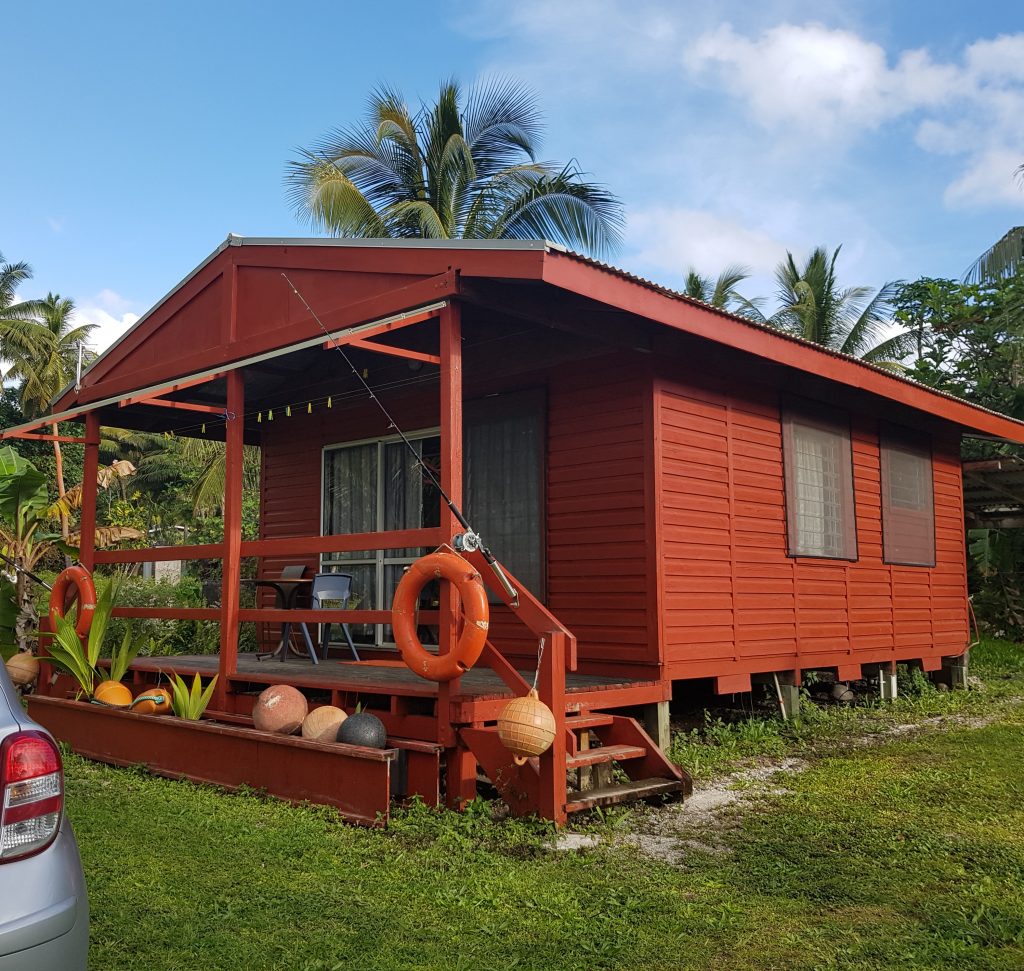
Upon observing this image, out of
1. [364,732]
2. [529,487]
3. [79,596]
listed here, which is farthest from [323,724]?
[79,596]

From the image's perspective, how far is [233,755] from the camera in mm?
6047

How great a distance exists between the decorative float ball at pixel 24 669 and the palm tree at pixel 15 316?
25.7 m

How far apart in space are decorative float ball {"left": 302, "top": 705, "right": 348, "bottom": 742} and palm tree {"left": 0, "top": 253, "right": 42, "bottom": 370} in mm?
29652

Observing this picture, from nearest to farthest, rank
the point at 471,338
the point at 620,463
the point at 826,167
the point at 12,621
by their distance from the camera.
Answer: the point at 620,463 → the point at 471,338 → the point at 12,621 → the point at 826,167

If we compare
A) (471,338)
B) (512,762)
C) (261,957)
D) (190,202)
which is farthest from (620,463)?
(190,202)

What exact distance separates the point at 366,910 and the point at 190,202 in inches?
625

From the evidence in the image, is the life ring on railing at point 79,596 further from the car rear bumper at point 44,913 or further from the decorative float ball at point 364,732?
the car rear bumper at point 44,913

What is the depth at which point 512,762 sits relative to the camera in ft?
16.9

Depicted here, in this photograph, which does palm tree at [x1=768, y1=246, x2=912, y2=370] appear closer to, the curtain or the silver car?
the curtain

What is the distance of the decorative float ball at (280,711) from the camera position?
6.01 m

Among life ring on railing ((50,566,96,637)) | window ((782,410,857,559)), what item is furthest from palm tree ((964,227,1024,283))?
life ring on railing ((50,566,96,637))

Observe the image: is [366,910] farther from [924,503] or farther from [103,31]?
[103,31]

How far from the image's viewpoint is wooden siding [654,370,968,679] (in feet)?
23.8

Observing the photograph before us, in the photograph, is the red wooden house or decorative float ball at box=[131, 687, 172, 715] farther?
decorative float ball at box=[131, 687, 172, 715]
